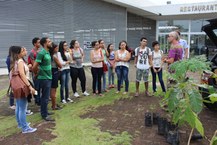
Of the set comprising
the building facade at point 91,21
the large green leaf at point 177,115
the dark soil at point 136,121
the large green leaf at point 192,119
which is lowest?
the dark soil at point 136,121

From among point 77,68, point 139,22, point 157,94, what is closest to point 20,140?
point 77,68

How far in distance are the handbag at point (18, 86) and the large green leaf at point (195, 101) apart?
2.69 m

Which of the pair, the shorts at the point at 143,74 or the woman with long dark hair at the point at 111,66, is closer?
the shorts at the point at 143,74

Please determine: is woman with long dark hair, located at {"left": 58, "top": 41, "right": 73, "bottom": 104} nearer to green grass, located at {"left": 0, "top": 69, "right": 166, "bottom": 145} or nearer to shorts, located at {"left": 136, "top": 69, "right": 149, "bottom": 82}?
green grass, located at {"left": 0, "top": 69, "right": 166, "bottom": 145}

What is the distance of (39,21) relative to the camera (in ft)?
42.8

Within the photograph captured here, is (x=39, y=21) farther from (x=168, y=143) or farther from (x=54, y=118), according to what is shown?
(x=168, y=143)

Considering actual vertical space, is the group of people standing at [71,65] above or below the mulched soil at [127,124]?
above

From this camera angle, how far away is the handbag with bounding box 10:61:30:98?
154 inches

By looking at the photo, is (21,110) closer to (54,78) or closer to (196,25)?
(54,78)

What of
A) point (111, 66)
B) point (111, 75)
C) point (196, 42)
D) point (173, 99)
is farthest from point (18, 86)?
point (196, 42)

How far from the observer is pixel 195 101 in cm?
245

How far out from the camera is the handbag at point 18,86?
12.8 feet

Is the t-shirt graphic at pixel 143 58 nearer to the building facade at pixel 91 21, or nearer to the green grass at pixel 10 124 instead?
the building facade at pixel 91 21

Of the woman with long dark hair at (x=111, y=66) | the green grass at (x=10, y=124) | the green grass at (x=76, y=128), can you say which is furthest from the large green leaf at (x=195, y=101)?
the woman with long dark hair at (x=111, y=66)
